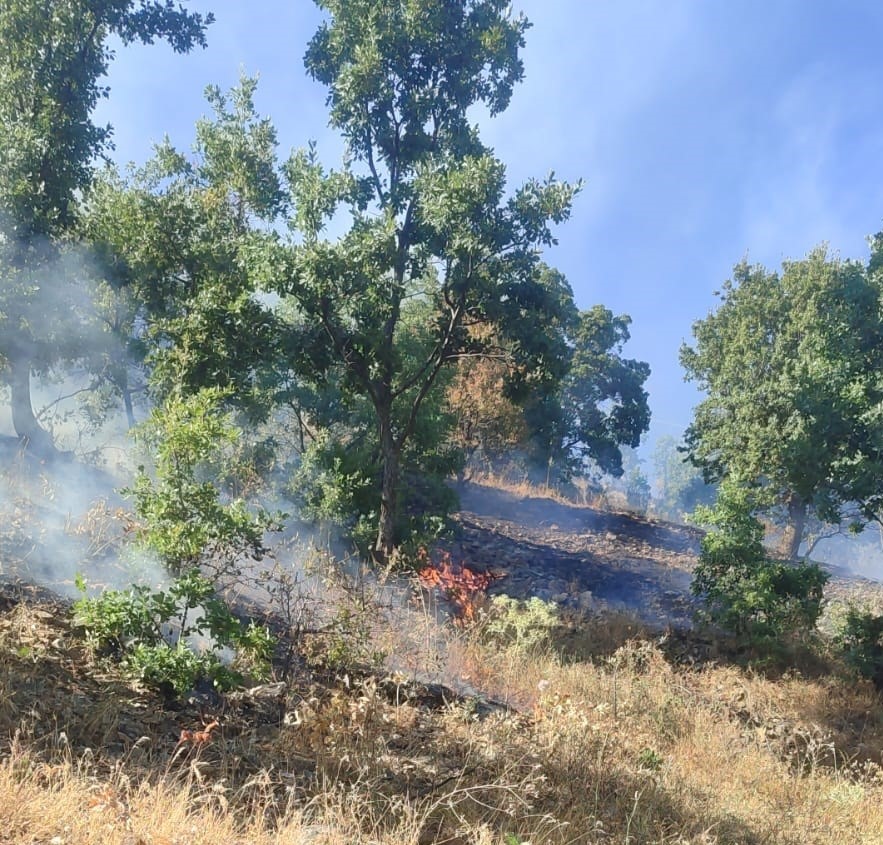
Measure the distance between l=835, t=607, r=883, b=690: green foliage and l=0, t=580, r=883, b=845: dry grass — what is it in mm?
2223

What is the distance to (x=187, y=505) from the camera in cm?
403

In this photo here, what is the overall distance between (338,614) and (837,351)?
291 inches

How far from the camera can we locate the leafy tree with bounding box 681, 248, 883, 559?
797 centimetres

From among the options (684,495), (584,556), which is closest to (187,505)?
(584,556)

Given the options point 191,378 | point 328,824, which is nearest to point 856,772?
point 328,824

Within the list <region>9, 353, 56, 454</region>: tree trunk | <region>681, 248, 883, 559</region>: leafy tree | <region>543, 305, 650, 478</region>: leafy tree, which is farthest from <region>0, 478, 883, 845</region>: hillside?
<region>543, 305, 650, 478</region>: leafy tree

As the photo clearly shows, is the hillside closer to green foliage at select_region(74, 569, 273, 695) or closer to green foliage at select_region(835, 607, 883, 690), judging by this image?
green foliage at select_region(74, 569, 273, 695)

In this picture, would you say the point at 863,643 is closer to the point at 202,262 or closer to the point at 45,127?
the point at 202,262

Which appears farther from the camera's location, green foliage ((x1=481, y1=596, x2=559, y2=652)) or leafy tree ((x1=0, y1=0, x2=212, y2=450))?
leafy tree ((x1=0, y1=0, x2=212, y2=450))

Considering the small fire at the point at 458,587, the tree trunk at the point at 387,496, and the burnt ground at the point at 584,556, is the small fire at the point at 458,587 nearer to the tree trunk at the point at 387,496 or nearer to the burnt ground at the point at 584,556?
the tree trunk at the point at 387,496

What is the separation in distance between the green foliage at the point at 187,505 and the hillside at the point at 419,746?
2.65 ft

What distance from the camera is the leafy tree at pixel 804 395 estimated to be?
7.97 m

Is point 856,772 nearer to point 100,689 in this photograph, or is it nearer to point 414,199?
point 100,689

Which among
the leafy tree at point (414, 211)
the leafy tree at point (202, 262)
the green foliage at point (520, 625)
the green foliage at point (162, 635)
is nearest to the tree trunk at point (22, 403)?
the leafy tree at point (202, 262)
